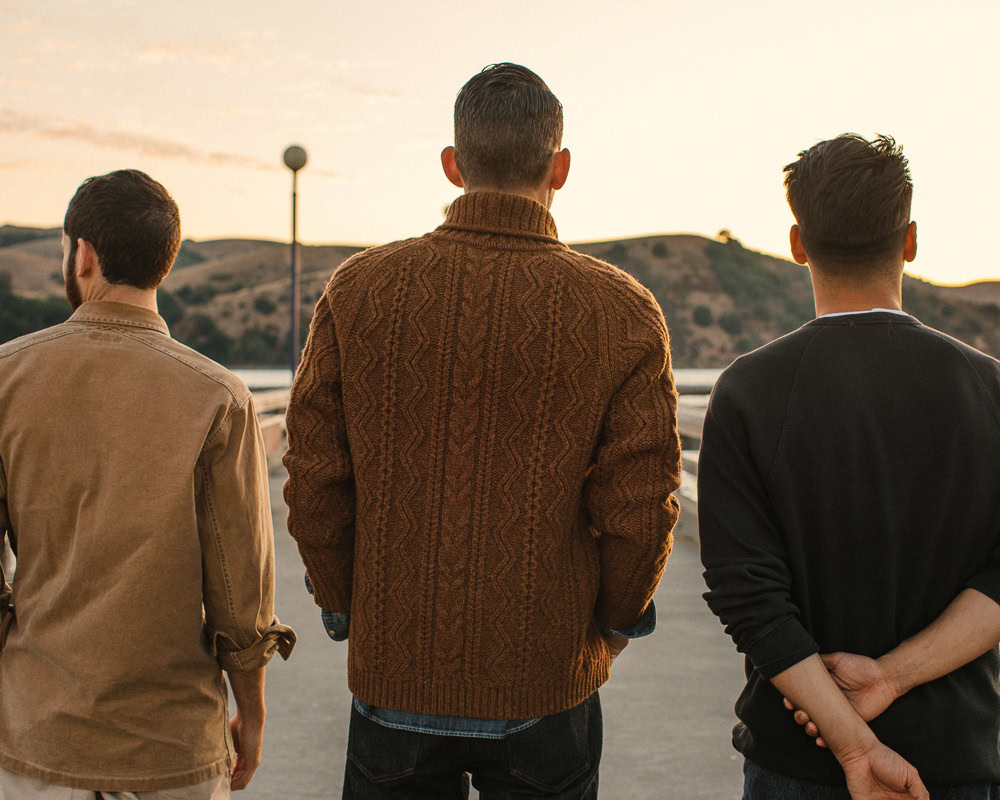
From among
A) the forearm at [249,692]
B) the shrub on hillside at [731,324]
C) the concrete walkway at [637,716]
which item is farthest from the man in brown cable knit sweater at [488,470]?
the shrub on hillside at [731,324]

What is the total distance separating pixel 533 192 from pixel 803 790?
4.53ft

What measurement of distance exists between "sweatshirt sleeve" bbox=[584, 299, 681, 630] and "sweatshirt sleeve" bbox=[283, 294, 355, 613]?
0.54 metres

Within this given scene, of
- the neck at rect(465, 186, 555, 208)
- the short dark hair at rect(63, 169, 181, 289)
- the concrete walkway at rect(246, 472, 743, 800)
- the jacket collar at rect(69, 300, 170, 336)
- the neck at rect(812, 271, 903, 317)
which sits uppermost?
the neck at rect(465, 186, 555, 208)

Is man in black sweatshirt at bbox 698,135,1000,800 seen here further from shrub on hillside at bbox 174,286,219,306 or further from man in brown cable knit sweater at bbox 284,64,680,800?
shrub on hillside at bbox 174,286,219,306

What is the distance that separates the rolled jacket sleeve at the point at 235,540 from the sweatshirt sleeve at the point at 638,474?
79 centimetres

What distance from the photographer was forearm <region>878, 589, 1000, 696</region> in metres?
2.04

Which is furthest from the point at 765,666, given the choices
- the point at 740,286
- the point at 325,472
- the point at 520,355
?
the point at 740,286

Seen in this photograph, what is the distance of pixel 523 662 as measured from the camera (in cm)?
216

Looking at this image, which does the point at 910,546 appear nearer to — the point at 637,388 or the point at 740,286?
the point at 637,388

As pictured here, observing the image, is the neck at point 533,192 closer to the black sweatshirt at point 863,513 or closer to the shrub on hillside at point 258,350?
the black sweatshirt at point 863,513

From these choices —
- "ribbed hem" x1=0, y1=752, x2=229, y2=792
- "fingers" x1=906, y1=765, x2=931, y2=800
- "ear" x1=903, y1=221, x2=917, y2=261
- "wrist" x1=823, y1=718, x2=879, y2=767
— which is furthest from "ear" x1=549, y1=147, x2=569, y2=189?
"ribbed hem" x1=0, y1=752, x2=229, y2=792

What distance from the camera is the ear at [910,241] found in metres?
2.20

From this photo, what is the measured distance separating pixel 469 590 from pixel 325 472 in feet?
1.32

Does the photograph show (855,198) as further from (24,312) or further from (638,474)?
(24,312)
